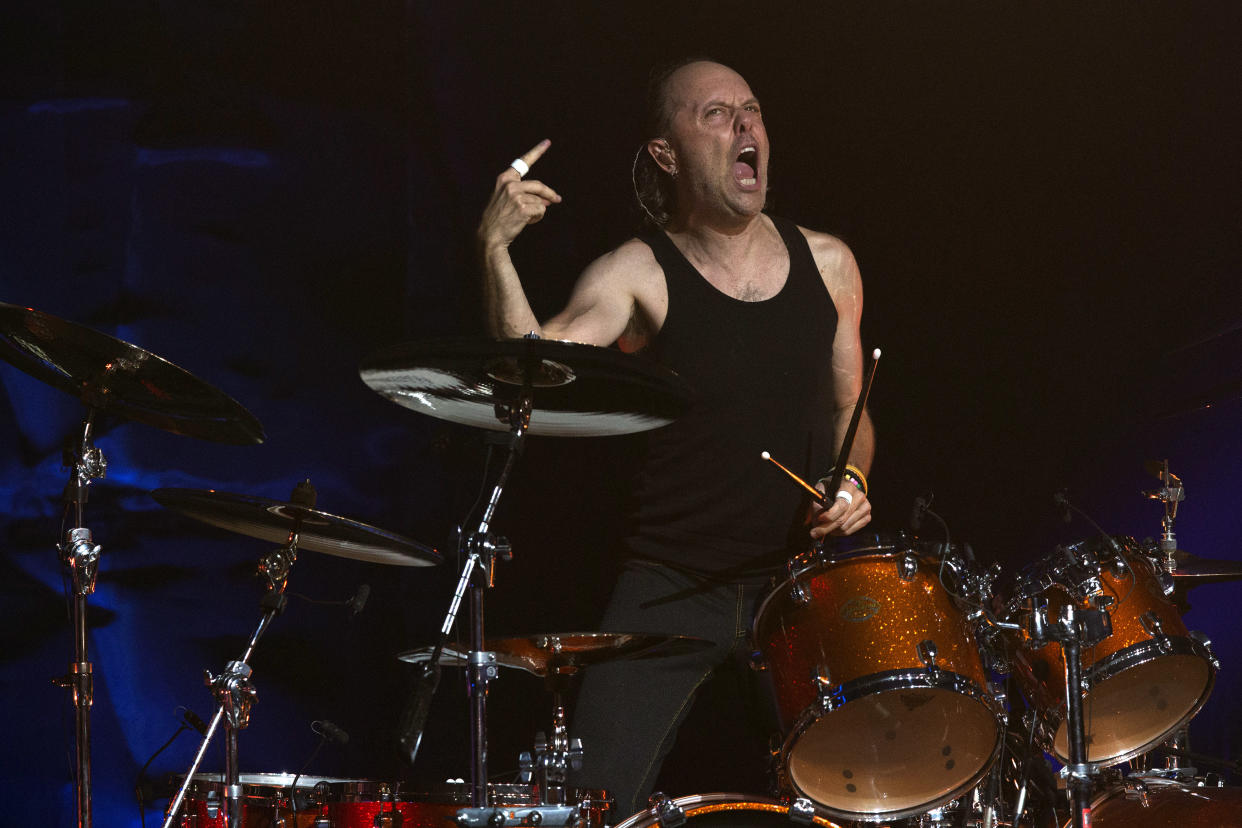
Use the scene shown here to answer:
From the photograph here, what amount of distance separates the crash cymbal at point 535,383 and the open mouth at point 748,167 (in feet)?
3.53

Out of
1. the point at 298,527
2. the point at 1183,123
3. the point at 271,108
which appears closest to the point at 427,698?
the point at 298,527

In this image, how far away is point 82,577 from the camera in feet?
8.59

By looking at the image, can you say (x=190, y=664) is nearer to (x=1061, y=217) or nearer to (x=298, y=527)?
(x=298, y=527)

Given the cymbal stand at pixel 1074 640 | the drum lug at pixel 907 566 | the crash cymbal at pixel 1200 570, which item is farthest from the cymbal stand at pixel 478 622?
the crash cymbal at pixel 1200 570

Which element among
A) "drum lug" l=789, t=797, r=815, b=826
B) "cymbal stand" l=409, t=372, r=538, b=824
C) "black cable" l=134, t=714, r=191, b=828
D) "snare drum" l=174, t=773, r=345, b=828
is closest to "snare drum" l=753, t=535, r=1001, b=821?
Result: "drum lug" l=789, t=797, r=815, b=826

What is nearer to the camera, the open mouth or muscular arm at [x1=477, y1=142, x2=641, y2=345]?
muscular arm at [x1=477, y1=142, x2=641, y2=345]

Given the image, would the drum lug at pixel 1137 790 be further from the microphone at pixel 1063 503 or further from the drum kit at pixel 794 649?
the microphone at pixel 1063 503

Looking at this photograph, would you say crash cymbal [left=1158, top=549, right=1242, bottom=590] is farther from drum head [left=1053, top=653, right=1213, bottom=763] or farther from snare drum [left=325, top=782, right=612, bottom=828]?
snare drum [left=325, top=782, right=612, bottom=828]

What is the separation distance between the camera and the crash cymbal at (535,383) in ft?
6.98

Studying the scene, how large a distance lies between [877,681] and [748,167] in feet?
5.17

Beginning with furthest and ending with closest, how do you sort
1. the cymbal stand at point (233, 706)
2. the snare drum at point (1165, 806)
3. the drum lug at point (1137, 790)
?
the drum lug at point (1137, 790), the snare drum at point (1165, 806), the cymbal stand at point (233, 706)

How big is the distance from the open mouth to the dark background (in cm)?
43

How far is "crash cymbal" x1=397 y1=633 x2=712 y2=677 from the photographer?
8.34 feet

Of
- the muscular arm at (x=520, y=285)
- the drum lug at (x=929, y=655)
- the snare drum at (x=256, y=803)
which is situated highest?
the muscular arm at (x=520, y=285)
